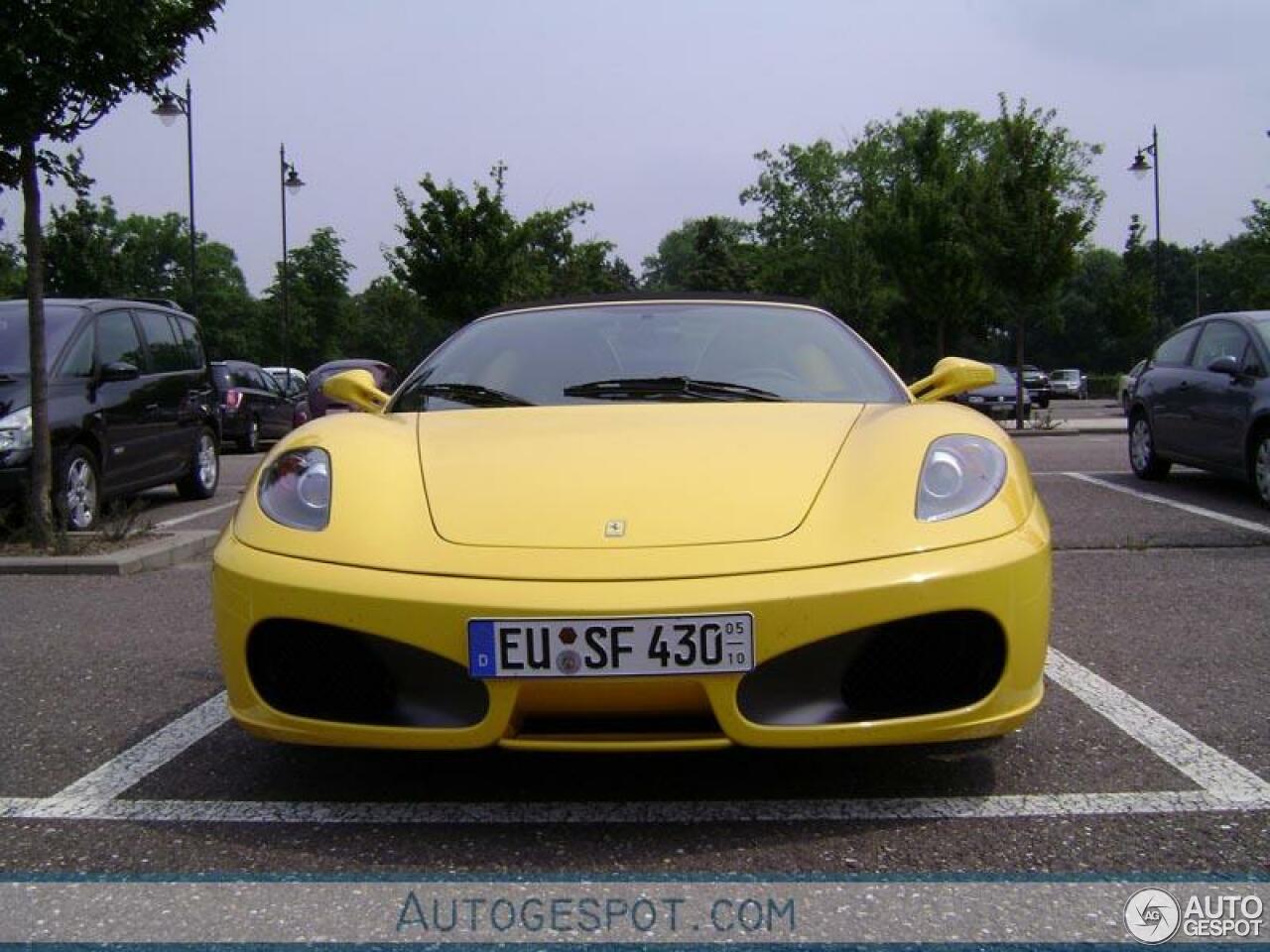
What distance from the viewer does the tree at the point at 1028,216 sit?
65.4 ft

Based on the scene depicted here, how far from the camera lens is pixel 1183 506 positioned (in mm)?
8055

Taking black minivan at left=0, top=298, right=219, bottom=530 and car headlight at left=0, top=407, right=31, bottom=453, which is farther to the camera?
black minivan at left=0, top=298, right=219, bottom=530

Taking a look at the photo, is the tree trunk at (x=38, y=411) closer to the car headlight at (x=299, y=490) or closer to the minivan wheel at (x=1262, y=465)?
the car headlight at (x=299, y=490)

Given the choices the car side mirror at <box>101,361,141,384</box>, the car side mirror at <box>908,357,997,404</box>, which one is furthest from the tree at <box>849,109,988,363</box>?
the car side mirror at <box>908,357,997,404</box>

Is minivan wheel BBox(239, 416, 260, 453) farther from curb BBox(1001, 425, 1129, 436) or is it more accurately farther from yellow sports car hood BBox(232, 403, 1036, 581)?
yellow sports car hood BBox(232, 403, 1036, 581)

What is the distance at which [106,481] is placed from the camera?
8.10 m

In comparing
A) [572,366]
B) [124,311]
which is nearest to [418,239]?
[124,311]

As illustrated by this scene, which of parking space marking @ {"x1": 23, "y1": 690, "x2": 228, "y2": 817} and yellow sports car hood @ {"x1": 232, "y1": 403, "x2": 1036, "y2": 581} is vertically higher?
yellow sports car hood @ {"x1": 232, "y1": 403, "x2": 1036, "y2": 581}

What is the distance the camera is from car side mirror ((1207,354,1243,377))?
8312 millimetres

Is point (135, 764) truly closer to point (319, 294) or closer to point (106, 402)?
point (106, 402)

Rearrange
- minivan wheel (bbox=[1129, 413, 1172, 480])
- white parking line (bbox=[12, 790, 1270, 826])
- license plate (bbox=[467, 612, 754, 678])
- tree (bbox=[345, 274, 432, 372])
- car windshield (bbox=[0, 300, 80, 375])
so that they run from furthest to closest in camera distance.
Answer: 1. tree (bbox=[345, 274, 432, 372])
2. minivan wheel (bbox=[1129, 413, 1172, 480])
3. car windshield (bbox=[0, 300, 80, 375])
4. white parking line (bbox=[12, 790, 1270, 826])
5. license plate (bbox=[467, 612, 754, 678])

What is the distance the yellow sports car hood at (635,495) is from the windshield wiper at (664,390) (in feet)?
0.76

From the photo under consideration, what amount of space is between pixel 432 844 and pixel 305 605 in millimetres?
538

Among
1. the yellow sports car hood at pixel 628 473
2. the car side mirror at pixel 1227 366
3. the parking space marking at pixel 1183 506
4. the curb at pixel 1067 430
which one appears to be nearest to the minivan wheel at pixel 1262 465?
the parking space marking at pixel 1183 506
